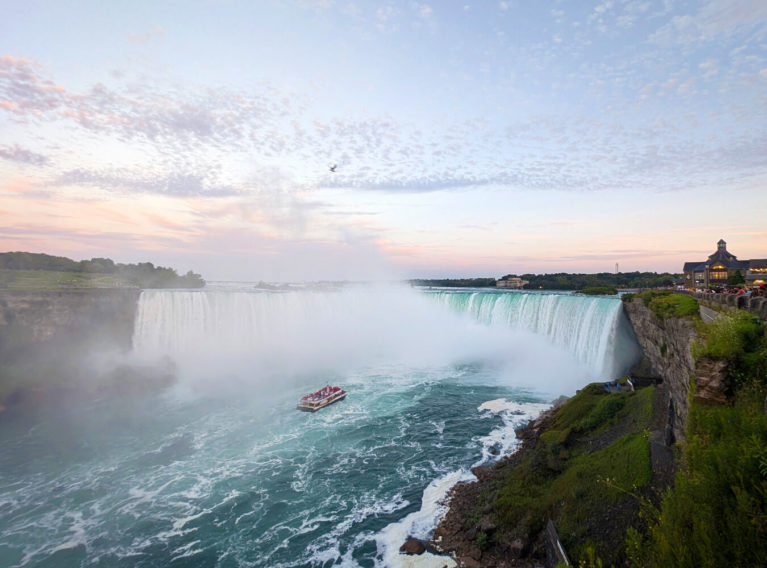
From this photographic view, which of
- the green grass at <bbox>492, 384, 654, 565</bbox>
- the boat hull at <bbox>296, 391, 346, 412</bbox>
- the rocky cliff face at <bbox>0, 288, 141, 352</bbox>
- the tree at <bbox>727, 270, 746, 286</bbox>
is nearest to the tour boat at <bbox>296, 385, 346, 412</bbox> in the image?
the boat hull at <bbox>296, 391, 346, 412</bbox>

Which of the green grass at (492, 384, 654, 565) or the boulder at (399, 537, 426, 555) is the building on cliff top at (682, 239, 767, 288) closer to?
the green grass at (492, 384, 654, 565)

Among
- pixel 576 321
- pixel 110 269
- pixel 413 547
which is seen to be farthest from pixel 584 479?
pixel 110 269

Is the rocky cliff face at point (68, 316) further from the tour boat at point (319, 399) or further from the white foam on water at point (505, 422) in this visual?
the white foam on water at point (505, 422)

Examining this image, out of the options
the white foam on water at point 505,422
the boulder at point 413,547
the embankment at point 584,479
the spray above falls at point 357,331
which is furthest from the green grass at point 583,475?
the spray above falls at point 357,331

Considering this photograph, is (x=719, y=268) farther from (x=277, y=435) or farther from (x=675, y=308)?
(x=277, y=435)

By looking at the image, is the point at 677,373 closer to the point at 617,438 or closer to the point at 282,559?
the point at 617,438

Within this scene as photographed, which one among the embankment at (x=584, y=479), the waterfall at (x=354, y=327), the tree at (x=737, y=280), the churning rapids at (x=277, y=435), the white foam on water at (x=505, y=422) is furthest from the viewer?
the tree at (x=737, y=280)
